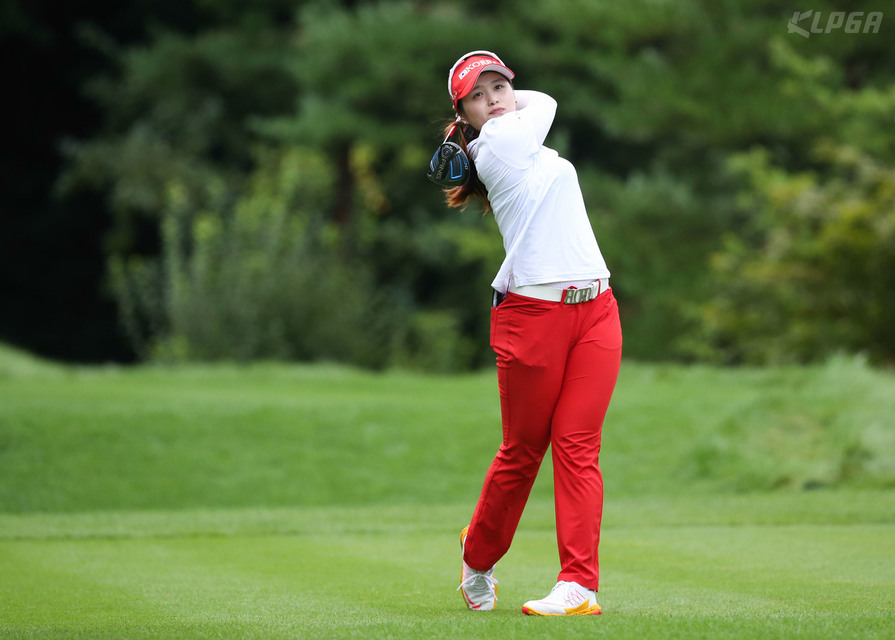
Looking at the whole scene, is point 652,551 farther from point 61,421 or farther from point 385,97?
point 385,97

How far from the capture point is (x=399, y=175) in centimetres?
2495

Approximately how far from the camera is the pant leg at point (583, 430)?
395cm

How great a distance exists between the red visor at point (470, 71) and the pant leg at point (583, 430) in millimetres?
824

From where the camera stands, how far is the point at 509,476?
4137mm

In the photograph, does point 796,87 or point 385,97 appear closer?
point 796,87

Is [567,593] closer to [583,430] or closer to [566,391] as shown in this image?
[583,430]

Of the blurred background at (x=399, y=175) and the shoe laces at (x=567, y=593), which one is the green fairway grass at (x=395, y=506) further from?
the blurred background at (x=399, y=175)

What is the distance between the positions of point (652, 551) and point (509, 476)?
1986 mm

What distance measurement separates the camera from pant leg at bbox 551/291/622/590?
3.95m

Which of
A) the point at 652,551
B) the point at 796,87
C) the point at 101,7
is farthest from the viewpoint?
the point at 101,7

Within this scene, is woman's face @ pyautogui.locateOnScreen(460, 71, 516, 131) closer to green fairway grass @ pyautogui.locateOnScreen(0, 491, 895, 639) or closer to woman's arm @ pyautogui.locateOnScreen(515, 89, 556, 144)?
woman's arm @ pyautogui.locateOnScreen(515, 89, 556, 144)

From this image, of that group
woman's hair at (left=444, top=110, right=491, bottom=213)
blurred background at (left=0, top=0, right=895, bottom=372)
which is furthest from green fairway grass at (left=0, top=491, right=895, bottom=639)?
blurred background at (left=0, top=0, right=895, bottom=372)

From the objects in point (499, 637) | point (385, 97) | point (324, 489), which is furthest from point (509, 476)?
point (385, 97)

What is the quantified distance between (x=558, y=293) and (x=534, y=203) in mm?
306
